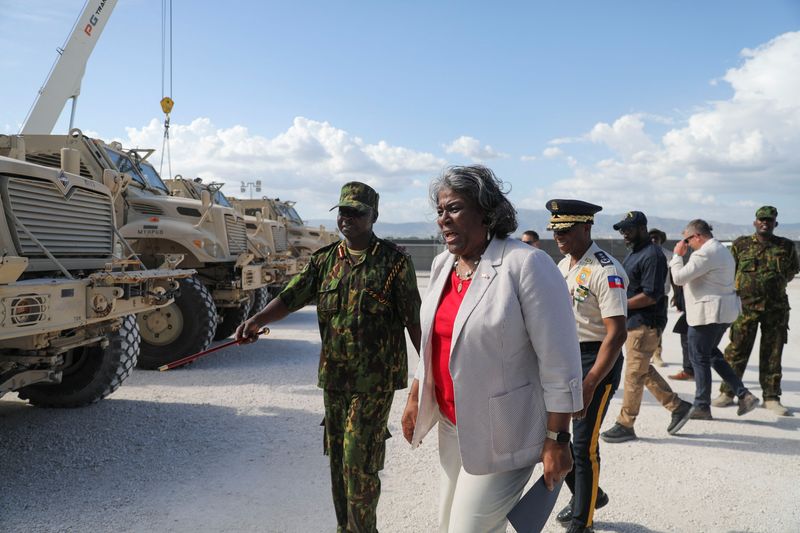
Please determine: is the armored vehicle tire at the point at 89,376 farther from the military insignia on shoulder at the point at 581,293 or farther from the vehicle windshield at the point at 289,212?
the vehicle windshield at the point at 289,212

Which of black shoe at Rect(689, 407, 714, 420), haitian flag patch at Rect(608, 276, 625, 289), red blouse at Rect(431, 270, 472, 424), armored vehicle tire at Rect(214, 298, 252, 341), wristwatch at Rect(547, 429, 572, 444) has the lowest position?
black shoe at Rect(689, 407, 714, 420)

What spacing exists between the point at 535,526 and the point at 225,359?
609cm

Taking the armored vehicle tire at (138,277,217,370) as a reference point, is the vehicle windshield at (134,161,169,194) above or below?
above

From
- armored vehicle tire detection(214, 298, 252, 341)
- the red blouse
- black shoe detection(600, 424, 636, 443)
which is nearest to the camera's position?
the red blouse

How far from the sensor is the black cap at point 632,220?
13.5 ft

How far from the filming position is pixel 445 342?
6.65 ft

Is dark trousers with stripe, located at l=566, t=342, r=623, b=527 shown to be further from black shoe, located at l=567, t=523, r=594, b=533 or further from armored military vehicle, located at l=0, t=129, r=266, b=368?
armored military vehicle, located at l=0, t=129, r=266, b=368

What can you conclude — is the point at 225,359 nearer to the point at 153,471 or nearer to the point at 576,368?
the point at 153,471

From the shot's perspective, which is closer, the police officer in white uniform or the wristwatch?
the wristwatch

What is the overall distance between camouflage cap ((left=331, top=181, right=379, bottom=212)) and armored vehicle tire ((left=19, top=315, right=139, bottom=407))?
2.88 metres

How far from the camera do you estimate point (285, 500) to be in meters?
3.31

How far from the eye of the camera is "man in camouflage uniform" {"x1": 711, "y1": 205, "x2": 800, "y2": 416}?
5.24 meters

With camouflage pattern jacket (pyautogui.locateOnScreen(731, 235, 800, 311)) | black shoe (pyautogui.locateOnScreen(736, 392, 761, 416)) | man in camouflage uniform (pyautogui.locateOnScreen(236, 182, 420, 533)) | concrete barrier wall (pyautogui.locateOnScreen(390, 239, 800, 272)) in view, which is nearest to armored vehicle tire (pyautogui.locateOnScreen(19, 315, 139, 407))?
man in camouflage uniform (pyautogui.locateOnScreen(236, 182, 420, 533))

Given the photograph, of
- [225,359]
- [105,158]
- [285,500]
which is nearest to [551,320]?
[285,500]
